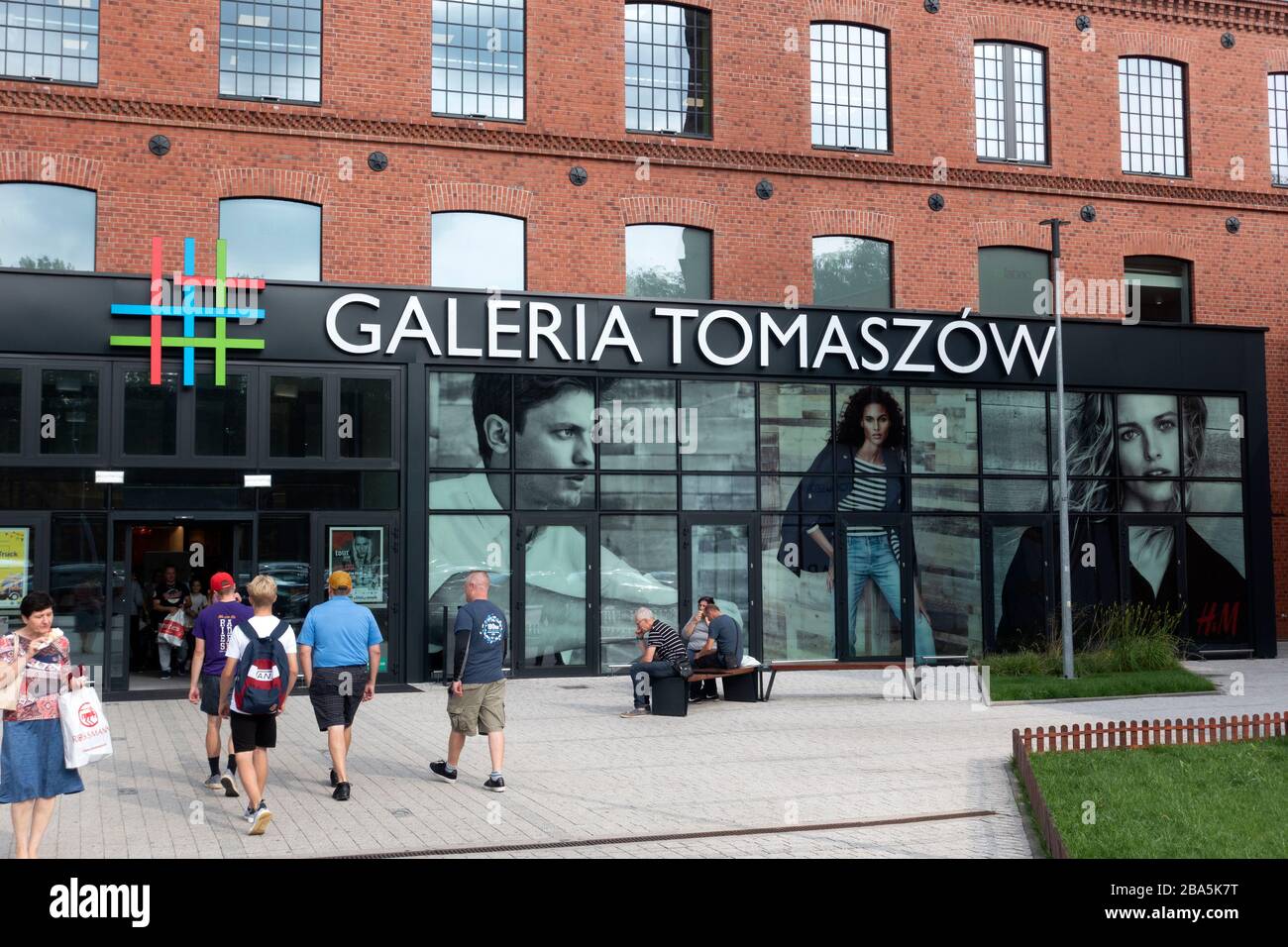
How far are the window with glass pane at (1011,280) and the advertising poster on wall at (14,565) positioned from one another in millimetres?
16392

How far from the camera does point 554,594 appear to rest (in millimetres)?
21031

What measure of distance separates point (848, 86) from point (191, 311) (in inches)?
479

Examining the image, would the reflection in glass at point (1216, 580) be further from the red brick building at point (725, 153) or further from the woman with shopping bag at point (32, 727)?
the woman with shopping bag at point (32, 727)

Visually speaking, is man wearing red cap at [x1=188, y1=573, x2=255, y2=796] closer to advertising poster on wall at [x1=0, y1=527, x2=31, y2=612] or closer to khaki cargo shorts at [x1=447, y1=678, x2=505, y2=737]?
khaki cargo shorts at [x1=447, y1=678, x2=505, y2=737]

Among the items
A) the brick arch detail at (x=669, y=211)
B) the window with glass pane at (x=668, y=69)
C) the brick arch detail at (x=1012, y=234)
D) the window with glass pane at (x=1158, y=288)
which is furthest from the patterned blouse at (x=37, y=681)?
the window with glass pane at (x=1158, y=288)

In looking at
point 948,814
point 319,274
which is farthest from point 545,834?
point 319,274

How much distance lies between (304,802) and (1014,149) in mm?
19144

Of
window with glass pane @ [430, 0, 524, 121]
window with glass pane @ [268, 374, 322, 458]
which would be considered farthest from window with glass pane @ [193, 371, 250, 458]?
window with glass pane @ [430, 0, 524, 121]

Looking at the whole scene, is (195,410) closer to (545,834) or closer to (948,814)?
(545,834)

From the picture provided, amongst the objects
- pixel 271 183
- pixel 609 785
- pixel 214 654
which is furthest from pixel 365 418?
pixel 609 785

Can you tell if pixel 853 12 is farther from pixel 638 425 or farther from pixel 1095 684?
pixel 1095 684

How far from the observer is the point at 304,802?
10828 mm

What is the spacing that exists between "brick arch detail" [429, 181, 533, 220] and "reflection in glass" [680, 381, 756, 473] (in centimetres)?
394

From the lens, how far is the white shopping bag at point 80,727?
8250 mm
